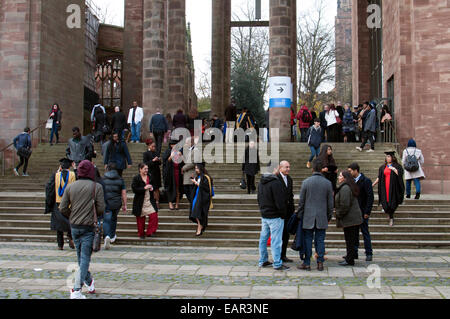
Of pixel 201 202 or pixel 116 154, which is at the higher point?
pixel 116 154

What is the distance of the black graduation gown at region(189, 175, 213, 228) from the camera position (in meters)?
10.8

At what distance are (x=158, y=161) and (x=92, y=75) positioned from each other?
22.0 meters

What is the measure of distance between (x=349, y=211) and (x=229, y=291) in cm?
285

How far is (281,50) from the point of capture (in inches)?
845

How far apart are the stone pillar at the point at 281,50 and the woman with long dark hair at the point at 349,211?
41.6 ft

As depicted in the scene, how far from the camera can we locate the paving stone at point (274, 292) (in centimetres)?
643

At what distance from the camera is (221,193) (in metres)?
15.1

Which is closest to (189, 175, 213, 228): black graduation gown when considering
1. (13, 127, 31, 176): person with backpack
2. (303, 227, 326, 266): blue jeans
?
(303, 227, 326, 266): blue jeans

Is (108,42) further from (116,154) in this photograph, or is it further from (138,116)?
(116,154)

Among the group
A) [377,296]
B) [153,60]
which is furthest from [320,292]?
[153,60]

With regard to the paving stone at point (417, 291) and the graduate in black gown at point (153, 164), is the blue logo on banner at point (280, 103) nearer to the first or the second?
the graduate in black gown at point (153, 164)

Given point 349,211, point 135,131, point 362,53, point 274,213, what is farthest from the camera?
point 362,53

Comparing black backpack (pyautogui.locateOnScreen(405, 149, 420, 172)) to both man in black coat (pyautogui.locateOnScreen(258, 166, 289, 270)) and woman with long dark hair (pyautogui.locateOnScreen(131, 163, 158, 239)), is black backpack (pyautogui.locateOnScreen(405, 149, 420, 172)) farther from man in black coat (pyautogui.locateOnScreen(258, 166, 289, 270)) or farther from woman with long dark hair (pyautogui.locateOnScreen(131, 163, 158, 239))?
woman with long dark hair (pyautogui.locateOnScreen(131, 163, 158, 239))
